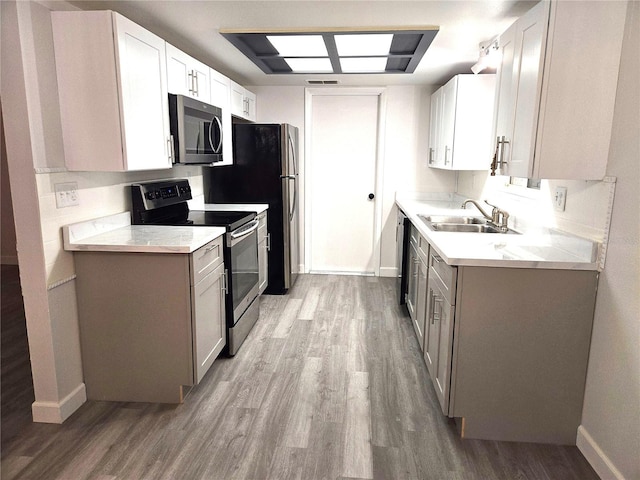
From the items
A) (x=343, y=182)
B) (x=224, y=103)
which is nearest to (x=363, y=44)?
(x=224, y=103)

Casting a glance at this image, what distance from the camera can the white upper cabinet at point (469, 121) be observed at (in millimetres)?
3664

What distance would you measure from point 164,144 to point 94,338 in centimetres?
119

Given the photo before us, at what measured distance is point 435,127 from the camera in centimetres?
457

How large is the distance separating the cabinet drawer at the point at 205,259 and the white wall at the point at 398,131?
101 inches

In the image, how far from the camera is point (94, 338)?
2.54 metres

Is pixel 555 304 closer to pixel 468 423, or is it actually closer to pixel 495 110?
pixel 468 423

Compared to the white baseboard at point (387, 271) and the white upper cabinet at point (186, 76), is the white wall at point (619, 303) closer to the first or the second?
the white upper cabinet at point (186, 76)

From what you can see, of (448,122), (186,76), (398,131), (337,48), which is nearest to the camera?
(186,76)

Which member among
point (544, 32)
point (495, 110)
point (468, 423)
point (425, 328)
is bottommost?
point (468, 423)

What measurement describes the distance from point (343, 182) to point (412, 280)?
6.57ft

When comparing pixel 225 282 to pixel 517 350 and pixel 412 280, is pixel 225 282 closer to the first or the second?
pixel 412 280

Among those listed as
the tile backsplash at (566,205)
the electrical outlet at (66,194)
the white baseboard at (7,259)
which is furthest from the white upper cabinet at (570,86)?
the white baseboard at (7,259)

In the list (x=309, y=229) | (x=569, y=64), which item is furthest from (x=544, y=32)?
(x=309, y=229)

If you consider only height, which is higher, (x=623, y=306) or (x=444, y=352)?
(x=623, y=306)
